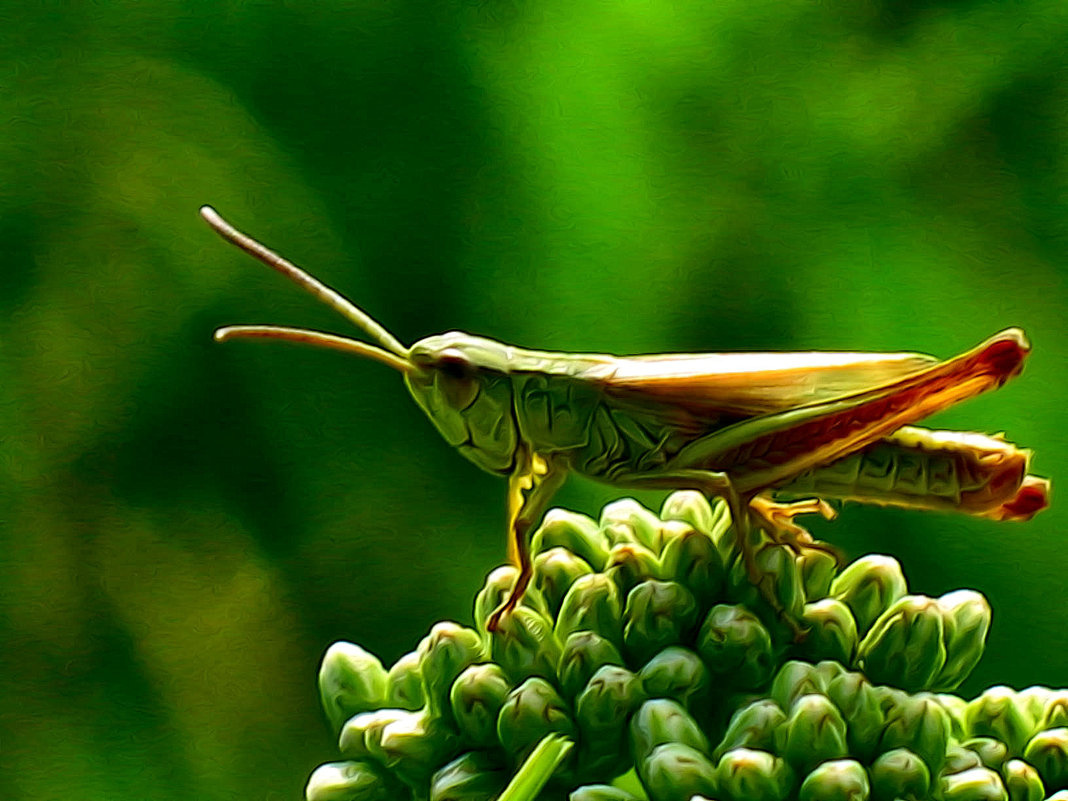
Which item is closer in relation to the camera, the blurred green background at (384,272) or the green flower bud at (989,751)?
the green flower bud at (989,751)

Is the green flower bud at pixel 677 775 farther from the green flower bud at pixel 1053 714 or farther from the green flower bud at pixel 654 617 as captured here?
the green flower bud at pixel 1053 714

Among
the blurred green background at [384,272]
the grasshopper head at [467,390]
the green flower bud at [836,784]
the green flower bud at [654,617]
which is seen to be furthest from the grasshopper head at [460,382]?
the blurred green background at [384,272]

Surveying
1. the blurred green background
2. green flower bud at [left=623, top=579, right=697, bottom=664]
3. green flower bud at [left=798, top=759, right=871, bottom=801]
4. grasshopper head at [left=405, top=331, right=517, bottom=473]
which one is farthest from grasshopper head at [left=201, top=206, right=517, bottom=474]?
the blurred green background

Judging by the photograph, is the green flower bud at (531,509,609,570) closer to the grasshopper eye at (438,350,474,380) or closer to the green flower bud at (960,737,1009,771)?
the grasshopper eye at (438,350,474,380)

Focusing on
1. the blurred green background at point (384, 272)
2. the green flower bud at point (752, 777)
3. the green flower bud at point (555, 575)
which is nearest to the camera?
the green flower bud at point (752, 777)

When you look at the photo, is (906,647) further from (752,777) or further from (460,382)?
(460,382)

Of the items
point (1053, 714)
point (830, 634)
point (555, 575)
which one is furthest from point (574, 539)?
point (1053, 714)
